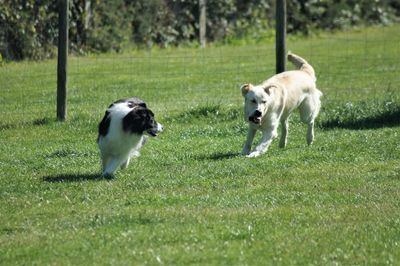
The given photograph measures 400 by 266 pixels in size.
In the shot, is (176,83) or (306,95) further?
(176,83)

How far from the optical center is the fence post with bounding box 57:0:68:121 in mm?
15336

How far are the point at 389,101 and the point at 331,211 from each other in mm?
7652

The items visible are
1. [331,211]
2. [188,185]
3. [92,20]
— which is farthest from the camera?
[92,20]

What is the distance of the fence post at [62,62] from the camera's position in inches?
604

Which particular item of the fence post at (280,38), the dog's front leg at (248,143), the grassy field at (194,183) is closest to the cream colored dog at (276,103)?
the dog's front leg at (248,143)

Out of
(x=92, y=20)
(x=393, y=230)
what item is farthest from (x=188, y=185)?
(x=92, y=20)

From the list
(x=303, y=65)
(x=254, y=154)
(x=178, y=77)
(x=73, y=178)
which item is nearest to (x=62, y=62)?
(x=303, y=65)

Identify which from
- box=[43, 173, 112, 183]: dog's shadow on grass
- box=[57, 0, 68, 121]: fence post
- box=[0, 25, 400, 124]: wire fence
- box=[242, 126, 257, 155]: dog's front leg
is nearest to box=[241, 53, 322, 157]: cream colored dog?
box=[242, 126, 257, 155]: dog's front leg

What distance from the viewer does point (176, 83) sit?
20.6 m

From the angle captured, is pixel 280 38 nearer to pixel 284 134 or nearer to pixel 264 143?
pixel 284 134

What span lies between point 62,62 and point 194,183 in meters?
5.76

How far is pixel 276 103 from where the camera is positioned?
1265 cm

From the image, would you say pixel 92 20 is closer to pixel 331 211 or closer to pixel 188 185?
pixel 188 185

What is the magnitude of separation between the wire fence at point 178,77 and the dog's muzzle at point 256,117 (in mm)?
4175
